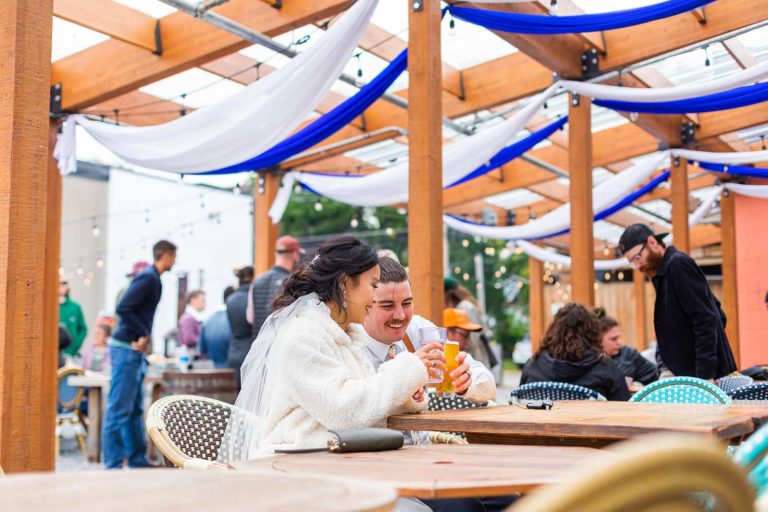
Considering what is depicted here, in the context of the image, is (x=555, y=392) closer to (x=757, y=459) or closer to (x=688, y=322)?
(x=688, y=322)

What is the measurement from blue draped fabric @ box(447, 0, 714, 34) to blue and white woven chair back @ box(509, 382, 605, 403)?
275 cm

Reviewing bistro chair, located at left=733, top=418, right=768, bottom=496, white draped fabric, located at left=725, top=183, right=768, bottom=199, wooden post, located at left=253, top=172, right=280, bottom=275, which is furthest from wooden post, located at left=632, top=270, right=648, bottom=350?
bistro chair, located at left=733, top=418, right=768, bottom=496

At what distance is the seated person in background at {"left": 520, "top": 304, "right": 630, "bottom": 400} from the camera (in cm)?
354

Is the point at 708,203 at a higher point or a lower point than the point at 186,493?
higher

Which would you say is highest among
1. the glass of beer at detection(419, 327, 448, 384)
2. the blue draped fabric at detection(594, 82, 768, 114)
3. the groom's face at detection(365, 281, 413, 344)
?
the blue draped fabric at detection(594, 82, 768, 114)

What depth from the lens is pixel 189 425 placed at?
2527 mm

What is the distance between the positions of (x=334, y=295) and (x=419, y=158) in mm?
2276

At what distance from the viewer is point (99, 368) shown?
846 centimetres

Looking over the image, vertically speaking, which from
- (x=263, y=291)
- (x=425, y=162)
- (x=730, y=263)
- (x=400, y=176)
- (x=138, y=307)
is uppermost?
(x=400, y=176)

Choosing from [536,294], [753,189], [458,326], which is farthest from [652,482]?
[536,294]

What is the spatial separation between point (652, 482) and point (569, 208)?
25.2 feet

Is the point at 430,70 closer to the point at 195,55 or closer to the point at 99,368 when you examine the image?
the point at 195,55

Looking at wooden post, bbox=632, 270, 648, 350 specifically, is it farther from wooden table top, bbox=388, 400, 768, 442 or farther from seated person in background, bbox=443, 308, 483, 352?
wooden table top, bbox=388, 400, 768, 442

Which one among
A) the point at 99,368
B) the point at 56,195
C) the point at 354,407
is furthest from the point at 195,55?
the point at 354,407
